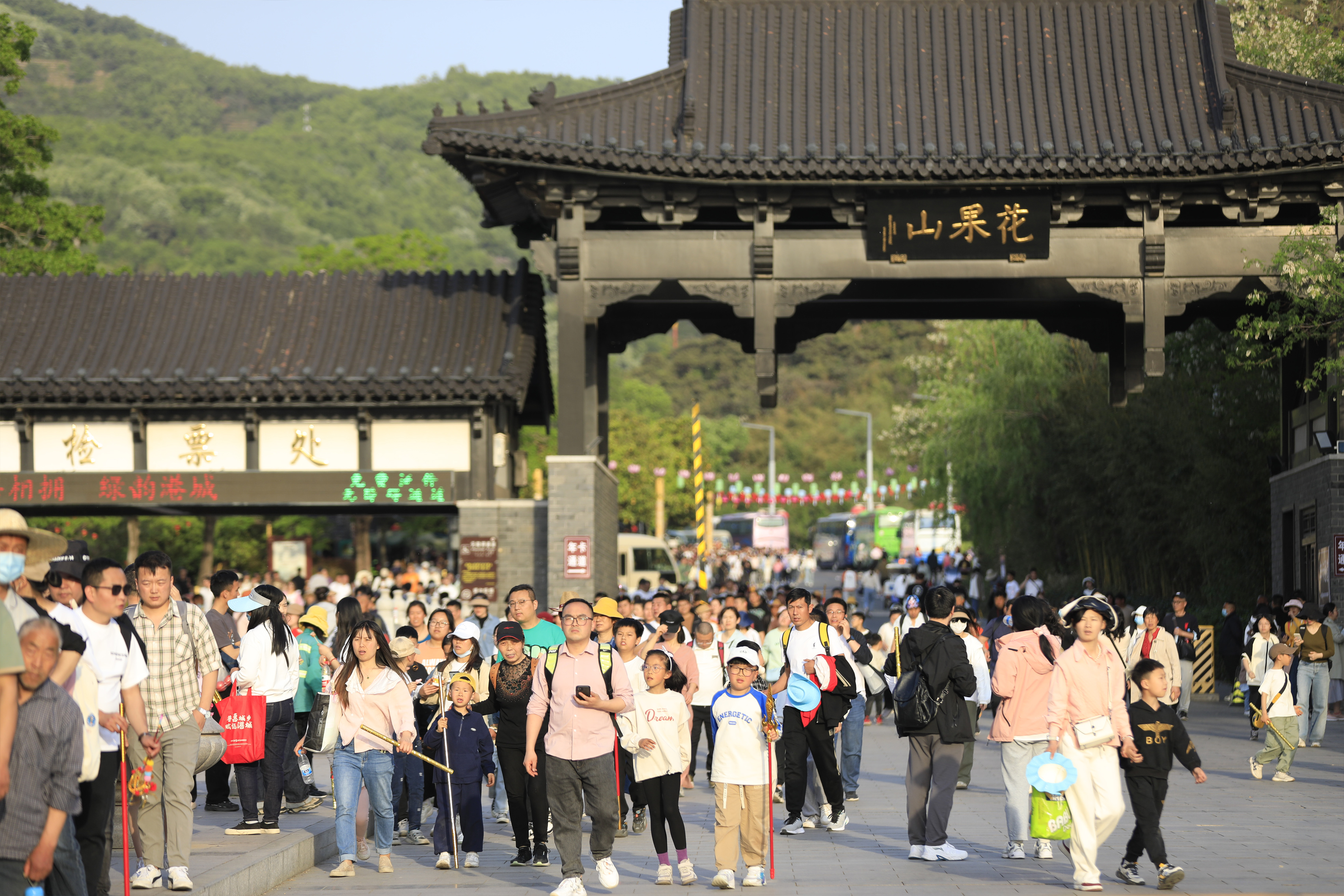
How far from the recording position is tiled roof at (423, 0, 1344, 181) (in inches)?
757

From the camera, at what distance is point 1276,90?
20547 mm

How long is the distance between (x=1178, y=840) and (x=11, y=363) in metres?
18.0

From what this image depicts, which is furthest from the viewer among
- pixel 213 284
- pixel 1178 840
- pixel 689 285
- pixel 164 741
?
pixel 213 284

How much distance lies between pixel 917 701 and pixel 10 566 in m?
6.14

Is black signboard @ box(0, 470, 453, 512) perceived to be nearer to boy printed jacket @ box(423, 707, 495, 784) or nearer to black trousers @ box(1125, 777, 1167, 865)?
boy printed jacket @ box(423, 707, 495, 784)

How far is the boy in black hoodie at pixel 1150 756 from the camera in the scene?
9242 millimetres

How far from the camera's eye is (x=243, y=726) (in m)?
10.8

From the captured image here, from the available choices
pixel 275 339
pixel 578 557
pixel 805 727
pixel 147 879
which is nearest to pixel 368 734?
pixel 147 879

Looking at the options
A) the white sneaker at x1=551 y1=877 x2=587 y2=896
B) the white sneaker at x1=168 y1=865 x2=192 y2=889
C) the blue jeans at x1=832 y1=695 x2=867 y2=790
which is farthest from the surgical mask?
the blue jeans at x1=832 y1=695 x2=867 y2=790

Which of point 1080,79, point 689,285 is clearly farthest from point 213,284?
point 1080,79

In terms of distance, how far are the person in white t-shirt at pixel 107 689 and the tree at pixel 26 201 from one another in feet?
82.3

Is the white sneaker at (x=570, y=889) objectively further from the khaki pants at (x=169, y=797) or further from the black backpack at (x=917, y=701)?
the black backpack at (x=917, y=701)

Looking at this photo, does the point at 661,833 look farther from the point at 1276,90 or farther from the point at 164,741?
the point at 1276,90

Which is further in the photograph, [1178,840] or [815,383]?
[815,383]
